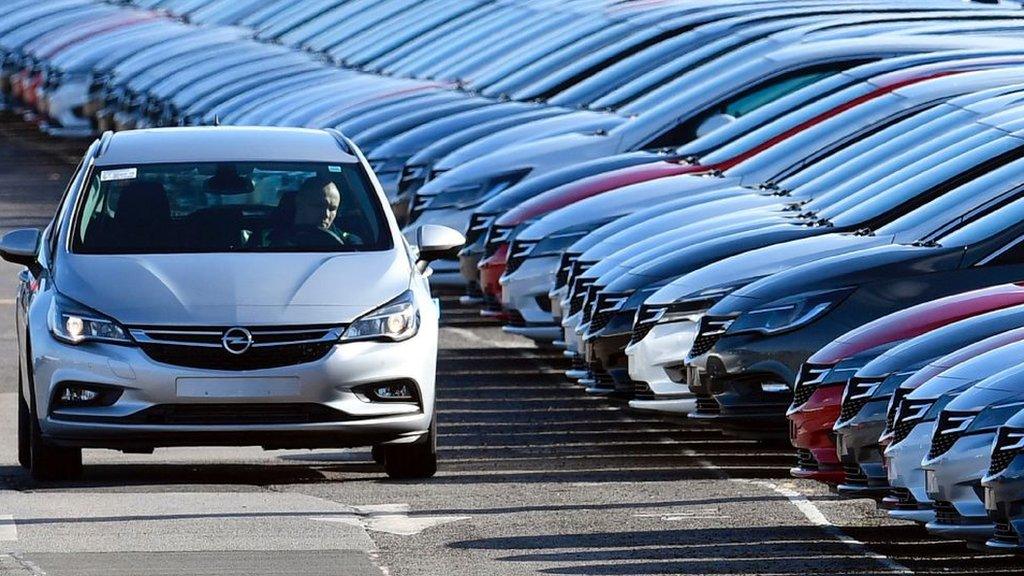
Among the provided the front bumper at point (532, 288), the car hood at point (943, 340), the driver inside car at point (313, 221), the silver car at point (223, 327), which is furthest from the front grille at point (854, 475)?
the front bumper at point (532, 288)

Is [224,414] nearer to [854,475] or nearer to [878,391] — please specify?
[854,475]

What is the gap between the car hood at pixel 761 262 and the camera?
1198cm

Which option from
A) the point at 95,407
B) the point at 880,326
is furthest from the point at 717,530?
the point at 95,407

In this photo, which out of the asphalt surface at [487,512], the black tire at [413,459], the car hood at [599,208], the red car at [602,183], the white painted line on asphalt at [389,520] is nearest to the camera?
the asphalt surface at [487,512]

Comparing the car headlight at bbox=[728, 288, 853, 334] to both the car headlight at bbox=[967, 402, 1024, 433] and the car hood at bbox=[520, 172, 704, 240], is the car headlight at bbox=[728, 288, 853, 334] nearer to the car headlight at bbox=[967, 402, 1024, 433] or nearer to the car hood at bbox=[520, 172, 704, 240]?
the car headlight at bbox=[967, 402, 1024, 433]

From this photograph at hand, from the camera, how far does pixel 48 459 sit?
1112 cm

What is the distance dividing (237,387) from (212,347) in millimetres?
177

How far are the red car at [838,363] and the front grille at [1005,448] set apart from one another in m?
1.68

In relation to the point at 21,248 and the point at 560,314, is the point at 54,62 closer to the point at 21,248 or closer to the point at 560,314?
the point at 560,314

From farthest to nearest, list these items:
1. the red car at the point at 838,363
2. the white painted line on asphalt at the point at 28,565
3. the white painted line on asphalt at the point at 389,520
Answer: the red car at the point at 838,363 < the white painted line on asphalt at the point at 389,520 < the white painted line on asphalt at the point at 28,565

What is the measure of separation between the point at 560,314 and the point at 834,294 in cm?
303

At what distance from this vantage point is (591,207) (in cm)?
1481

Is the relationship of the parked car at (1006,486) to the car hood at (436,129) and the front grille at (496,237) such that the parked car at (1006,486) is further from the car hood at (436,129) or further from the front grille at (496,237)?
the car hood at (436,129)

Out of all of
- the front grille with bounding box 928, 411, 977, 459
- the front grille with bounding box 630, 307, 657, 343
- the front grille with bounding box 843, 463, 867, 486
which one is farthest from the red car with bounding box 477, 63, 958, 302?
the front grille with bounding box 928, 411, 977, 459
